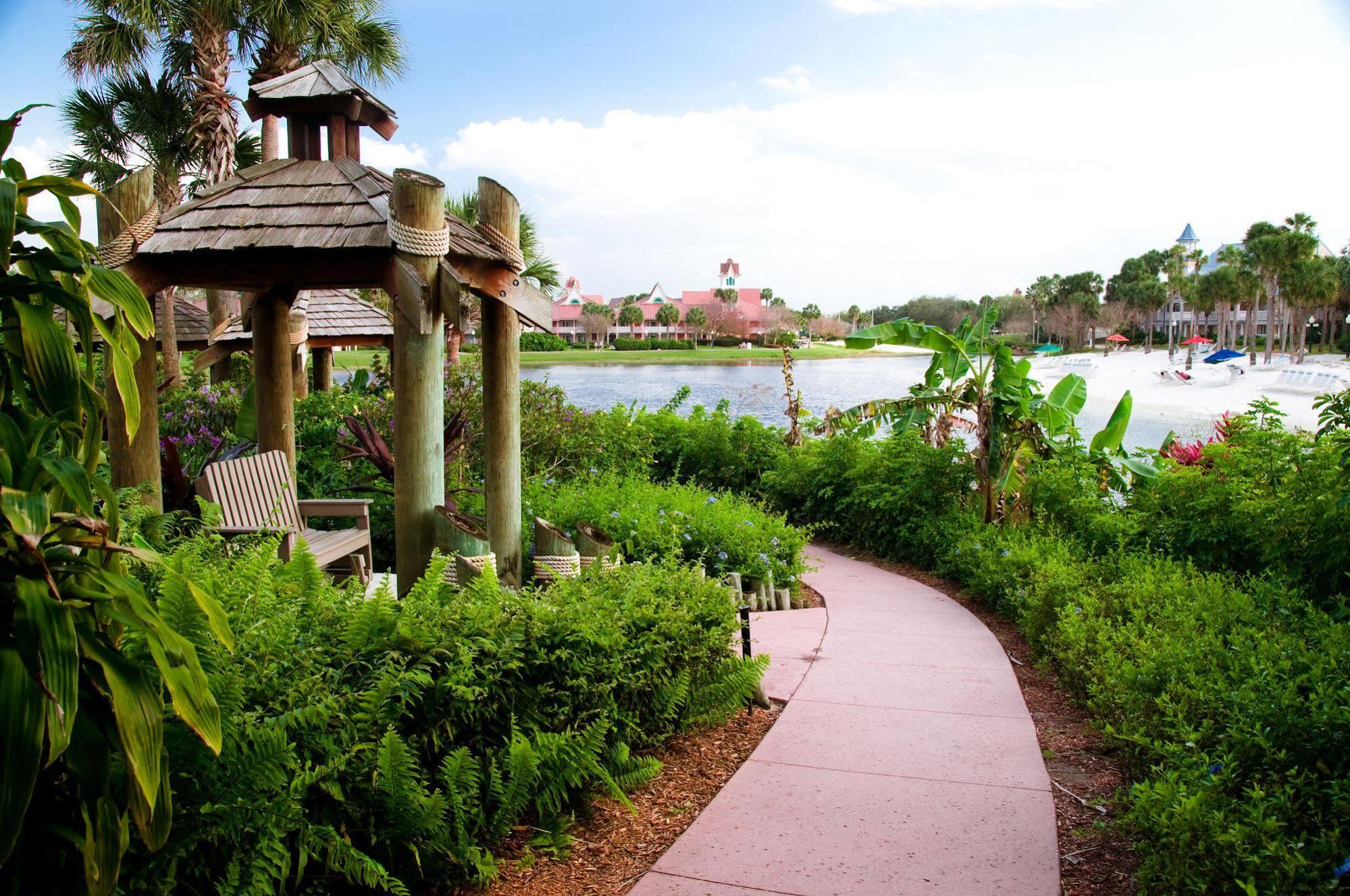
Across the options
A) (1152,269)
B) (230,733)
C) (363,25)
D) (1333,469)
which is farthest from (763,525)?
(1152,269)

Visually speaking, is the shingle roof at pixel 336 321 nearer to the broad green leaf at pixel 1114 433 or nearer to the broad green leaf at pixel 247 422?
the broad green leaf at pixel 247 422

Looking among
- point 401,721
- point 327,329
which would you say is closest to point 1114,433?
point 401,721

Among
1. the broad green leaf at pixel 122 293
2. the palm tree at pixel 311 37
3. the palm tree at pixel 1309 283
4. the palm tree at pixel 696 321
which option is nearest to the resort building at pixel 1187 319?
the palm tree at pixel 1309 283

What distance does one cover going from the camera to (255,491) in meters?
5.95

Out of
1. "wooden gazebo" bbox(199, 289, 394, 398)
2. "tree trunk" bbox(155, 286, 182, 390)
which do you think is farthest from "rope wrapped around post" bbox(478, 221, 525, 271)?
"tree trunk" bbox(155, 286, 182, 390)

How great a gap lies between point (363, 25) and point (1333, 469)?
24030mm

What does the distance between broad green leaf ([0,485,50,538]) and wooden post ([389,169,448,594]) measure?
286 cm

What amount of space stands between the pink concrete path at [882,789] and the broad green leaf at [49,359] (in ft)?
6.85

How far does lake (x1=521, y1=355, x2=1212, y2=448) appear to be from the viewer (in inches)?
700

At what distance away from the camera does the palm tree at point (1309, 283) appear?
61.0 m

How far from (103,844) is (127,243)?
3.76 meters

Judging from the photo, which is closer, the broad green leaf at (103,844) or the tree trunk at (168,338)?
the broad green leaf at (103,844)

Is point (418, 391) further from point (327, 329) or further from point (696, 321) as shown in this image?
point (696, 321)

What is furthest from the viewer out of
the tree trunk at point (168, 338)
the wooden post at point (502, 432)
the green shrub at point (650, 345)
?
the green shrub at point (650, 345)
